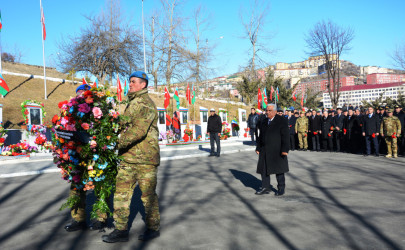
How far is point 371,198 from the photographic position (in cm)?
629

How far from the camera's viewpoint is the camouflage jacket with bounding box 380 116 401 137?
A: 12.9m

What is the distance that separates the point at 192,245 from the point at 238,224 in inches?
41.4

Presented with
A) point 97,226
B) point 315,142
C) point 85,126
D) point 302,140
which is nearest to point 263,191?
point 97,226

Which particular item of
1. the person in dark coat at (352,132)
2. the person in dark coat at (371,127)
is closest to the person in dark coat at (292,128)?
the person in dark coat at (352,132)

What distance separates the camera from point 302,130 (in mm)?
17062

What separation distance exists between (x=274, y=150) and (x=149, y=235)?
3.49 meters

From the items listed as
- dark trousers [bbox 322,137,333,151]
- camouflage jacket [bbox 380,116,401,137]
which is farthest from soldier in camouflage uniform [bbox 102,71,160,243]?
dark trousers [bbox 322,137,333,151]

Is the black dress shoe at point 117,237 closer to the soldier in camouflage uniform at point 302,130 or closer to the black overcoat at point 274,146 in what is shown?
the black overcoat at point 274,146

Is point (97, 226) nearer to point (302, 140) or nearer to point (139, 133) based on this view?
point (139, 133)

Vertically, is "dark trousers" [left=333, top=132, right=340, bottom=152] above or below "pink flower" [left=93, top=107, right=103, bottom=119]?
below

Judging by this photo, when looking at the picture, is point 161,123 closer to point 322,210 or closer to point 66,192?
point 66,192

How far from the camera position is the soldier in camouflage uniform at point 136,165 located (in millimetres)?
4172

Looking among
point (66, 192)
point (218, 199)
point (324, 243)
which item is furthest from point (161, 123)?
point (324, 243)

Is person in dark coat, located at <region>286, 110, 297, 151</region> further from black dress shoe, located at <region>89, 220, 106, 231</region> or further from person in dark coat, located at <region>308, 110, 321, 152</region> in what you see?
black dress shoe, located at <region>89, 220, 106, 231</region>
